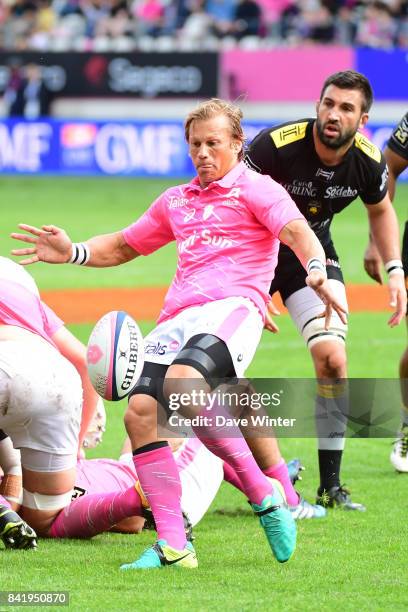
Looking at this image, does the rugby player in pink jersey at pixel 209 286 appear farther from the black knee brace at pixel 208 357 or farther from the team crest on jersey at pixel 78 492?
the team crest on jersey at pixel 78 492

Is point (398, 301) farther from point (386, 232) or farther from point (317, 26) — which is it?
point (317, 26)

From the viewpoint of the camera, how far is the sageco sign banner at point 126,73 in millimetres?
28484

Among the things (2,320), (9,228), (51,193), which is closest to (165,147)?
(51,193)

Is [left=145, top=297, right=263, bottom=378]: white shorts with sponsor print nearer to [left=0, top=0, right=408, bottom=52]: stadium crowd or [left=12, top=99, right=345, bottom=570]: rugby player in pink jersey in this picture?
[left=12, top=99, right=345, bottom=570]: rugby player in pink jersey

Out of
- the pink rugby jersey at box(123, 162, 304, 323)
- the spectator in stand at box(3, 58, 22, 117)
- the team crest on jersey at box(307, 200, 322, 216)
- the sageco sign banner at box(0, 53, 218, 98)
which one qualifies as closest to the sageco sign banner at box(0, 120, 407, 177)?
the spectator in stand at box(3, 58, 22, 117)

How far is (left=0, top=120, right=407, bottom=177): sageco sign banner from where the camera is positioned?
26.1 m

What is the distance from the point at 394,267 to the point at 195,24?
2475cm

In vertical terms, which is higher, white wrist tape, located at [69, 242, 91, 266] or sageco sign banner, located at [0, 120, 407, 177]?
white wrist tape, located at [69, 242, 91, 266]

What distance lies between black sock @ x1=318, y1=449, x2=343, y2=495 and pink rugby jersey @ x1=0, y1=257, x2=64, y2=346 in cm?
188

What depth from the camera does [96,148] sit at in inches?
1049

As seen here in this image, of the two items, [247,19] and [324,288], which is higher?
[324,288]

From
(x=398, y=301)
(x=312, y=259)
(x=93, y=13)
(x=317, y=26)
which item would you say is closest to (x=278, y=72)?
(x=317, y=26)

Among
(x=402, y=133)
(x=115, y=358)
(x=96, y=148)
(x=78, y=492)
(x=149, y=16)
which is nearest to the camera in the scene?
(x=115, y=358)

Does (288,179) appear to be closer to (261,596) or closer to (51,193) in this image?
(261,596)
